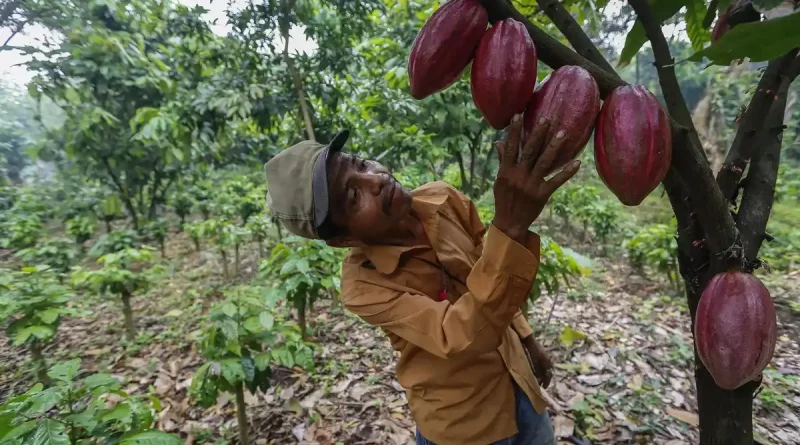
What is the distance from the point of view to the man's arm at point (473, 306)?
2.33ft

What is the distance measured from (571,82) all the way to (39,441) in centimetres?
123

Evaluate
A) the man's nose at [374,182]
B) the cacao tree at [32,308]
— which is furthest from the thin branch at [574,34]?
the cacao tree at [32,308]

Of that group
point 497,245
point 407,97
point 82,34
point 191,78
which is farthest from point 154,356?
point 497,245

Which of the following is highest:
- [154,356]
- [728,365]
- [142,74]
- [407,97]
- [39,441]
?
[142,74]

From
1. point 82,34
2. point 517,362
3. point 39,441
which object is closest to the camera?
point 39,441

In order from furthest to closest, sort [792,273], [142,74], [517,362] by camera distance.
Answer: [142,74] → [792,273] → [517,362]

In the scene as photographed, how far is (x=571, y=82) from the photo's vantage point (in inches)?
18.6

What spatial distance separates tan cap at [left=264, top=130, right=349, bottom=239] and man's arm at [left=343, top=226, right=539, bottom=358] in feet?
0.65

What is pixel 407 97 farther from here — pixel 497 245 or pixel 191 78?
pixel 497 245

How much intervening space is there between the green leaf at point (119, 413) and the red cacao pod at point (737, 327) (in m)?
1.32

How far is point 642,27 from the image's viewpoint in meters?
0.76

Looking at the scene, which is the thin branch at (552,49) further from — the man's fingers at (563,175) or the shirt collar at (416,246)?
the shirt collar at (416,246)

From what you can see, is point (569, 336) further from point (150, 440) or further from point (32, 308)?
point (32, 308)

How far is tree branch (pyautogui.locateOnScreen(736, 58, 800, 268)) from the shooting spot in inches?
26.7
